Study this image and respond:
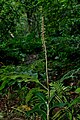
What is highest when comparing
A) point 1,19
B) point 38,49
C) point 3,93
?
point 1,19

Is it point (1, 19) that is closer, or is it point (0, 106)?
point (0, 106)

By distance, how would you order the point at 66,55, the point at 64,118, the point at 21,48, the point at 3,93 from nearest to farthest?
the point at 64,118 → the point at 3,93 → the point at 66,55 → the point at 21,48

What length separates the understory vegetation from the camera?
8.83 ft

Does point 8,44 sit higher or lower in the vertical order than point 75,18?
lower

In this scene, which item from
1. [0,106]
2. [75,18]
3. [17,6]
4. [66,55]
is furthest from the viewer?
[17,6]

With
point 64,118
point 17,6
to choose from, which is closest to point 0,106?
point 64,118

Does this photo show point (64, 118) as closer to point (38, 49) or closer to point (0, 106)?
point (0, 106)

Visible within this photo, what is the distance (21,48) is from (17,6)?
4.87 feet

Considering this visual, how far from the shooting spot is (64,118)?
276 cm

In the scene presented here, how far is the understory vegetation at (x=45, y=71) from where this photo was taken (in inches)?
106

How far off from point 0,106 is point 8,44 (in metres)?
3.88

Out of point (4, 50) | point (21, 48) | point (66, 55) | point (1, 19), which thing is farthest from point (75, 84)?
point (1, 19)

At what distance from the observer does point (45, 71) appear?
4504 millimetres

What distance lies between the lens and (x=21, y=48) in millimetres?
7160
